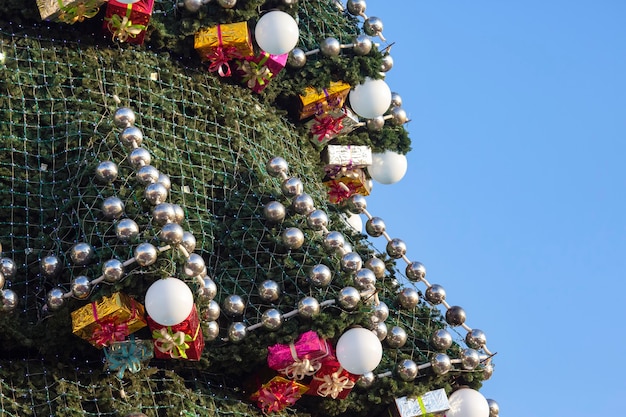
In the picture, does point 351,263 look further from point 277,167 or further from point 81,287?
point 81,287

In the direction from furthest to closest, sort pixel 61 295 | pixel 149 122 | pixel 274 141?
pixel 274 141 → pixel 149 122 → pixel 61 295

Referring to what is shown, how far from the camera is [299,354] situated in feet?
48.4

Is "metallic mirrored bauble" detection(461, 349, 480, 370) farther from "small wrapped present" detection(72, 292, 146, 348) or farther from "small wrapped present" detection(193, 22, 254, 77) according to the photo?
"small wrapped present" detection(193, 22, 254, 77)

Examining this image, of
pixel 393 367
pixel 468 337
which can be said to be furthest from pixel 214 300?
pixel 468 337

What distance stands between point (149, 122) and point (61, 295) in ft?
9.36

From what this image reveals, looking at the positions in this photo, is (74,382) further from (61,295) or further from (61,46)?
(61,46)

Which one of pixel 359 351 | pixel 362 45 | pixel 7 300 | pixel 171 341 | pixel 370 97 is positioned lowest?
pixel 7 300

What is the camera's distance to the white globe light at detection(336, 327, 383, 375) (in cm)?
1464

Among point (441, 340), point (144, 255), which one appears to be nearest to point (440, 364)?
point (441, 340)

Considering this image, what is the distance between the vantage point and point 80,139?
50.3 feet

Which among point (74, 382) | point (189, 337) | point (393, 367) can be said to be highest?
point (393, 367)

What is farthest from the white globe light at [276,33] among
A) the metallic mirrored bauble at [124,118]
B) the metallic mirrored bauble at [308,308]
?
the metallic mirrored bauble at [308,308]

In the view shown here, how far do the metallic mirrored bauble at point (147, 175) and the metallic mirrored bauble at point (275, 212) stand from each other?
5.16 feet

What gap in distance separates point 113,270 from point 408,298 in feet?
13.2
